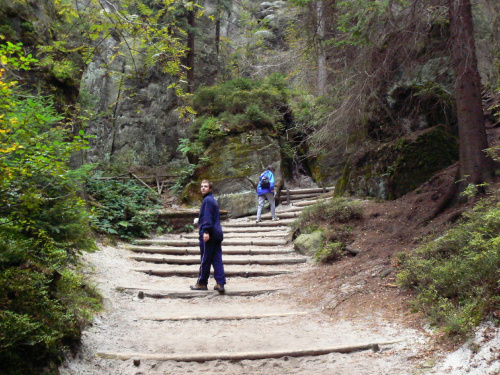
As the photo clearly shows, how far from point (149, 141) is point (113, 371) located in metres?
23.5

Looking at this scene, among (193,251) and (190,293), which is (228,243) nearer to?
(193,251)

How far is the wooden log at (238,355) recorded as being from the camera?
3881mm

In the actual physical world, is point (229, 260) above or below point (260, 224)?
below

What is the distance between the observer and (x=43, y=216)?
491cm

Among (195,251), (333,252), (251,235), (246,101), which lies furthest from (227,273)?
(246,101)

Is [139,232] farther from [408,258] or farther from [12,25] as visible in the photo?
[408,258]

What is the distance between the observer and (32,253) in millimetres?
4070

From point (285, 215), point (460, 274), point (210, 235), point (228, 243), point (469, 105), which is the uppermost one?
point (469, 105)

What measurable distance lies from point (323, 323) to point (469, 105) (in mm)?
4675

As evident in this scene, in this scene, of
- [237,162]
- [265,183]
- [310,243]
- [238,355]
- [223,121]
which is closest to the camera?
[238,355]

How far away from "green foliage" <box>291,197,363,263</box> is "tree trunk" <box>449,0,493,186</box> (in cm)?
276

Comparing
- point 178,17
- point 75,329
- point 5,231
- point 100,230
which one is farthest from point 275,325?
point 178,17

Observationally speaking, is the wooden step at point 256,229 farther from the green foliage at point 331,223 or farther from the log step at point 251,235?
the green foliage at point 331,223

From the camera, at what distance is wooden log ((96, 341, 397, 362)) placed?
3.88 metres
